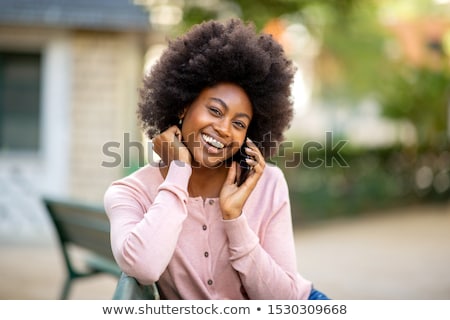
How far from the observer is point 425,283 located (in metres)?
6.47

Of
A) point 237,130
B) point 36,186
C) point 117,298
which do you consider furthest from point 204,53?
point 36,186

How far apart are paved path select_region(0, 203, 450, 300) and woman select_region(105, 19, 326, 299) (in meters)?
3.51

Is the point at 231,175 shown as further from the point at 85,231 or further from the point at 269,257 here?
the point at 85,231

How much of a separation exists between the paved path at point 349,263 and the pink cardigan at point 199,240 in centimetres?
350

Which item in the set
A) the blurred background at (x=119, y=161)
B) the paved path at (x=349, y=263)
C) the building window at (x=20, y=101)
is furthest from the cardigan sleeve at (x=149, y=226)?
the building window at (x=20, y=101)

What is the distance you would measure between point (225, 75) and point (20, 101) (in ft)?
21.8

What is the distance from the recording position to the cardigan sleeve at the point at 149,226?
2.01m

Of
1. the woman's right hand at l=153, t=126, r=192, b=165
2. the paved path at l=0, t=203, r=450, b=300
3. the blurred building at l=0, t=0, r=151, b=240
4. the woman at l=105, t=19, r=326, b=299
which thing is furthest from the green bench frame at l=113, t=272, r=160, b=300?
the blurred building at l=0, t=0, r=151, b=240

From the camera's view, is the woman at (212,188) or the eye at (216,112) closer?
the woman at (212,188)

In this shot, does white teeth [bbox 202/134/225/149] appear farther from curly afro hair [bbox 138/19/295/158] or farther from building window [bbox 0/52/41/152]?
building window [bbox 0/52/41/152]

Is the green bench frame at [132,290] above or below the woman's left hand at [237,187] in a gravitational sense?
below

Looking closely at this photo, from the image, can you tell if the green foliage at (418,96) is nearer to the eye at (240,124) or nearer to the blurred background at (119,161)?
the blurred background at (119,161)

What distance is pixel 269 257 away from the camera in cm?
213

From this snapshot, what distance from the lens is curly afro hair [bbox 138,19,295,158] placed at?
7.39 ft
